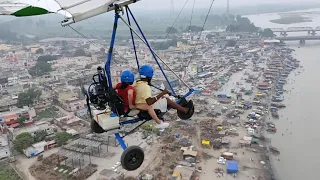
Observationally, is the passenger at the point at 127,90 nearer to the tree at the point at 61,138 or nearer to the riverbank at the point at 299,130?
the riverbank at the point at 299,130

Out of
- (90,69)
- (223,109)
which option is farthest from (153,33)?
(223,109)

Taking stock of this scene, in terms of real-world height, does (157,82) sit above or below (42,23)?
below

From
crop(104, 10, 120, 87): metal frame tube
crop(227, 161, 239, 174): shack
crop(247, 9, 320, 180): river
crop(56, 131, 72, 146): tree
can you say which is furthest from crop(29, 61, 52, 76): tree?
crop(104, 10, 120, 87): metal frame tube

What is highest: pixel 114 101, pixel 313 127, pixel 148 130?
pixel 114 101

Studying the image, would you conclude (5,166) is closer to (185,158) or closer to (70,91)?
(185,158)

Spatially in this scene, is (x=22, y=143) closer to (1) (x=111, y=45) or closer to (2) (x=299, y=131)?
(1) (x=111, y=45)

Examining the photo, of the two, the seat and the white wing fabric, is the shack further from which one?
the white wing fabric
